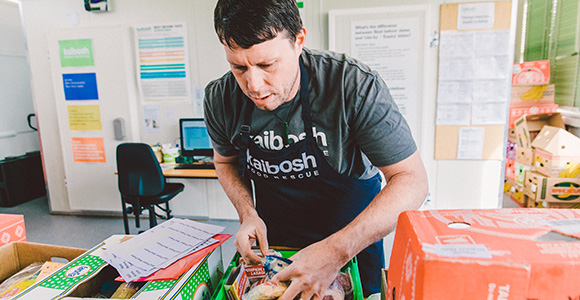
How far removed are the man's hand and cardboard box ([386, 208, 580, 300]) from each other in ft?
0.89

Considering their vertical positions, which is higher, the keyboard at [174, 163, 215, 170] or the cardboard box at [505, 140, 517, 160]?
the keyboard at [174, 163, 215, 170]

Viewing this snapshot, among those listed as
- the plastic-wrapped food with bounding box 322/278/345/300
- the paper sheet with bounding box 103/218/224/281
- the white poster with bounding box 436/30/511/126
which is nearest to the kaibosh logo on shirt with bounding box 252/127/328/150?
the paper sheet with bounding box 103/218/224/281

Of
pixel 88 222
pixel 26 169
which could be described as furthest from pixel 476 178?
pixel 26 169

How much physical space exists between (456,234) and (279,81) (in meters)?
0.60

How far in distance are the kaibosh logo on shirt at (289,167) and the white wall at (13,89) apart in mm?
5273

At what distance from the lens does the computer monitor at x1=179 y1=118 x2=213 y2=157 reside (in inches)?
134

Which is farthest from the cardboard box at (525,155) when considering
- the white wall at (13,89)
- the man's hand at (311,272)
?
the white wall at (13,89)

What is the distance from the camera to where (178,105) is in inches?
141

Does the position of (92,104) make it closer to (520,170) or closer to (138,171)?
(138,171)

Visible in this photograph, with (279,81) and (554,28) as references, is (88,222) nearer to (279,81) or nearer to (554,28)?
(279,81)

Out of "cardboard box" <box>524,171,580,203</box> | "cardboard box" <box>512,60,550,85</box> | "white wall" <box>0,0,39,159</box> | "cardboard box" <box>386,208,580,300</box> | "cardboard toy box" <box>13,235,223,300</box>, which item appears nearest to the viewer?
"cardboard box" <box>386,208,580,300</box>

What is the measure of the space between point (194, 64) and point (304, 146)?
2.75 metres

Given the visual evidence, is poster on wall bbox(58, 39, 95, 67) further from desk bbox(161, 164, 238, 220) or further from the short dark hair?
the short dark hair

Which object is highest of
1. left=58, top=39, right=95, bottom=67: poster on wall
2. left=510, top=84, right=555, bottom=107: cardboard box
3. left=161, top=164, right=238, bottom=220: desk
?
left=58, top=39, right=95, bottom=67: poster on wall
